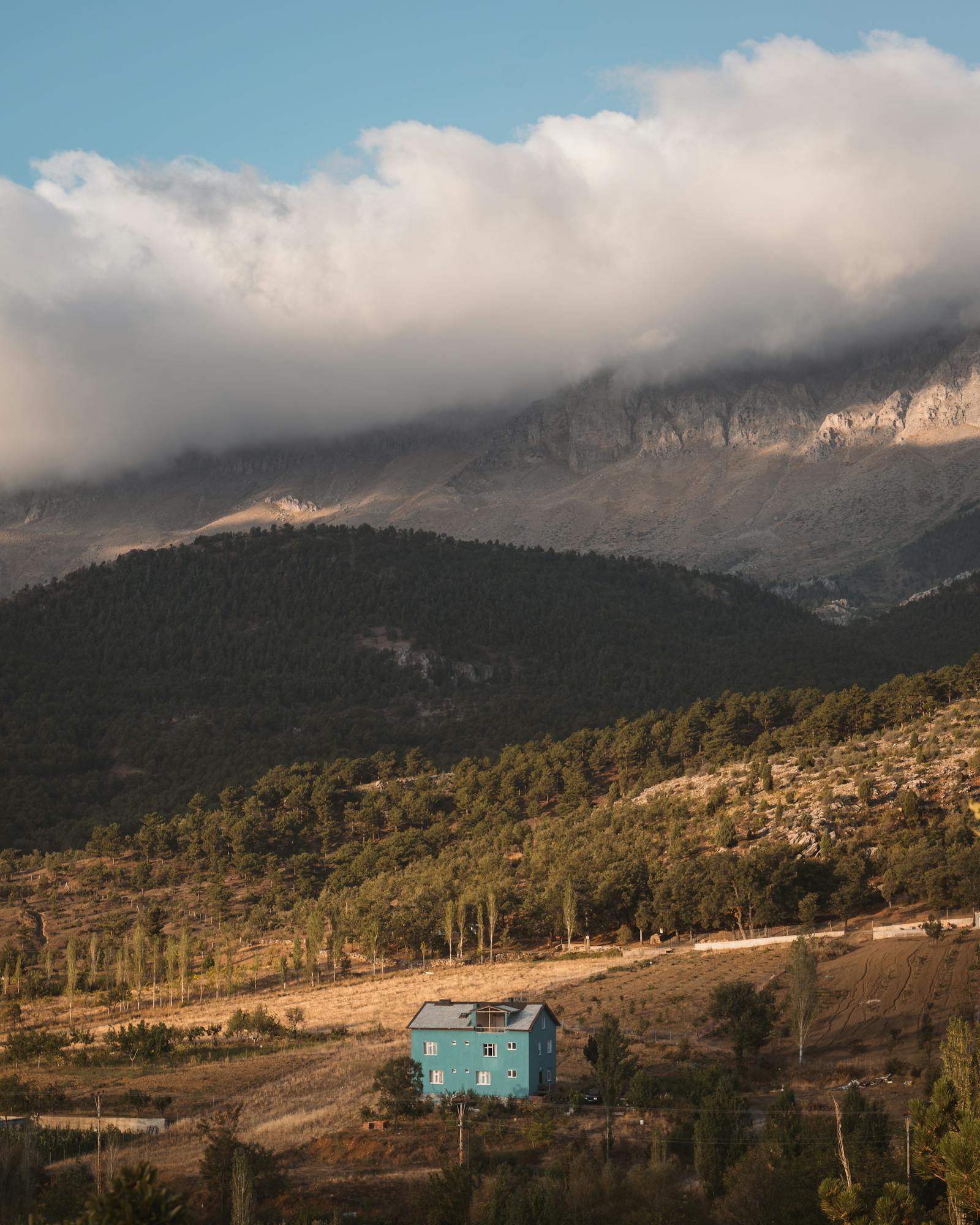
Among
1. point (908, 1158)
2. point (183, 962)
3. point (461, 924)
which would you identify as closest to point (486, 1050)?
point (908, 1158)

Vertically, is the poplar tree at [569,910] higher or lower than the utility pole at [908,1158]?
higher

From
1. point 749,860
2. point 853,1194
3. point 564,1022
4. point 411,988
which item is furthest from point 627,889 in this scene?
point 853,1194

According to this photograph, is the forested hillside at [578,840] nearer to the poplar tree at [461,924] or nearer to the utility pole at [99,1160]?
the poplar tree at [461,924]

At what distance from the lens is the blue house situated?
183 feet

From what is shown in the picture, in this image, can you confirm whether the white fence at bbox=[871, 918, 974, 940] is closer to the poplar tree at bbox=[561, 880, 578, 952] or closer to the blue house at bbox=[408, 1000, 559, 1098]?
the poplar tree at bbox=[561, 880, 578, 952]

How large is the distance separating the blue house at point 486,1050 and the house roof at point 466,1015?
1.1 inches

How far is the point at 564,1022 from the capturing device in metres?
71.9

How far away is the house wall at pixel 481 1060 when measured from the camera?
55.8 meters

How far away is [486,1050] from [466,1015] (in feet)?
5.73

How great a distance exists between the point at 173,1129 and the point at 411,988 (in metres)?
37.2

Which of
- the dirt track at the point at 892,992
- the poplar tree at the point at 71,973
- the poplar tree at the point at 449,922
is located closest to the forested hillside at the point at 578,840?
the poplar tree at the point at 449,922

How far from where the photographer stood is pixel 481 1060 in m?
56.9

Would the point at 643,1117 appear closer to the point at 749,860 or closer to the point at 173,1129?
the point at 173,1129

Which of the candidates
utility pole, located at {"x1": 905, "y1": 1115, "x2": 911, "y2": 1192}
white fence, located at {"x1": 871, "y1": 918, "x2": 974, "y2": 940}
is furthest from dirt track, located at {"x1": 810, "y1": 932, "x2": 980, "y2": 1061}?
utility pole, located at {"x1": 905, "y1": 1115, "x2": 911, "y2": 1192}
